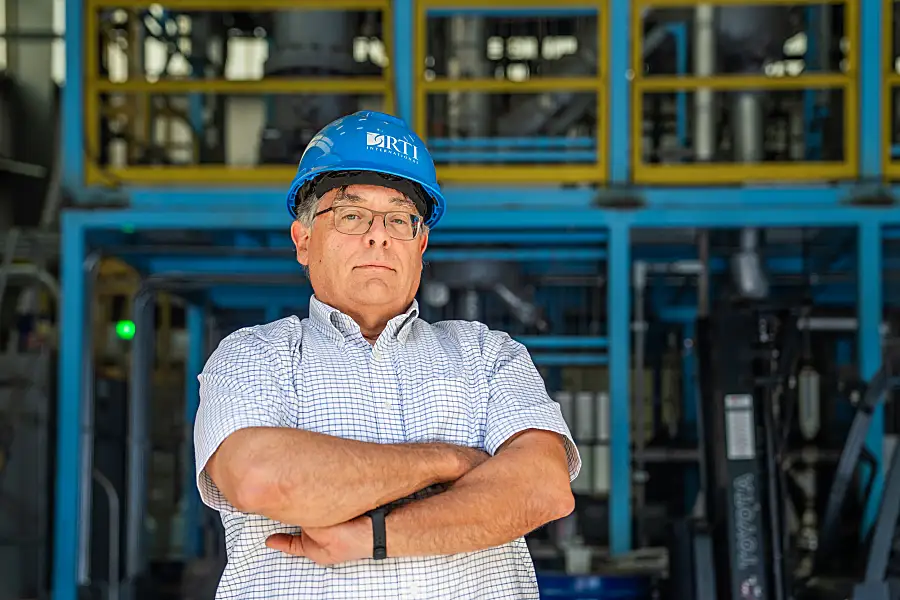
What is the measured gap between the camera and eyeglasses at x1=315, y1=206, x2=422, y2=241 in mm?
2719

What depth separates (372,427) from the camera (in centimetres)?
245

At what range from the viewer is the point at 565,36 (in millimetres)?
9633

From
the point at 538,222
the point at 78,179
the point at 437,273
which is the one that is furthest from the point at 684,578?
the point at 78,179

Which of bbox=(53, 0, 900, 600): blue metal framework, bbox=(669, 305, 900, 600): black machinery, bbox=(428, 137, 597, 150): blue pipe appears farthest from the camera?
bbox=(428, 137, 597, 150): blue pipe

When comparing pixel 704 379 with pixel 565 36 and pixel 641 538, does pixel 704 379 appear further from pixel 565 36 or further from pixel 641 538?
pixel 565 36

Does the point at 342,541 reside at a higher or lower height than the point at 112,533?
higher

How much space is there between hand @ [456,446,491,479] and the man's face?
48 centimetres

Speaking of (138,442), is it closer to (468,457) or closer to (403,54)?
(403,54)

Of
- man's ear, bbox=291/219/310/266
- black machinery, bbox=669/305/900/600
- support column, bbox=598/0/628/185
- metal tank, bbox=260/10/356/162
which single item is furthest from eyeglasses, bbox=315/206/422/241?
metal tank, bbox=260/10/356/162

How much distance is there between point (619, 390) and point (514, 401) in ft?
10.7

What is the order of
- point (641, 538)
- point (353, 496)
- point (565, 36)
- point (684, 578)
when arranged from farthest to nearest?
point (565, 36), point (641, 538), point (684, 578), point (353, 496)

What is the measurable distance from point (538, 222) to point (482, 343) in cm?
319

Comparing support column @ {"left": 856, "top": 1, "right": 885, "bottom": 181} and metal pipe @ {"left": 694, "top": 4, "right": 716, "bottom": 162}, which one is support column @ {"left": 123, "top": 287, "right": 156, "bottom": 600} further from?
support column @ {"left": 856, "top": 1, "right": 885, "bottom": 181}

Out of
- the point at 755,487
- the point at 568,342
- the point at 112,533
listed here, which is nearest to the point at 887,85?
the point at 568,342
